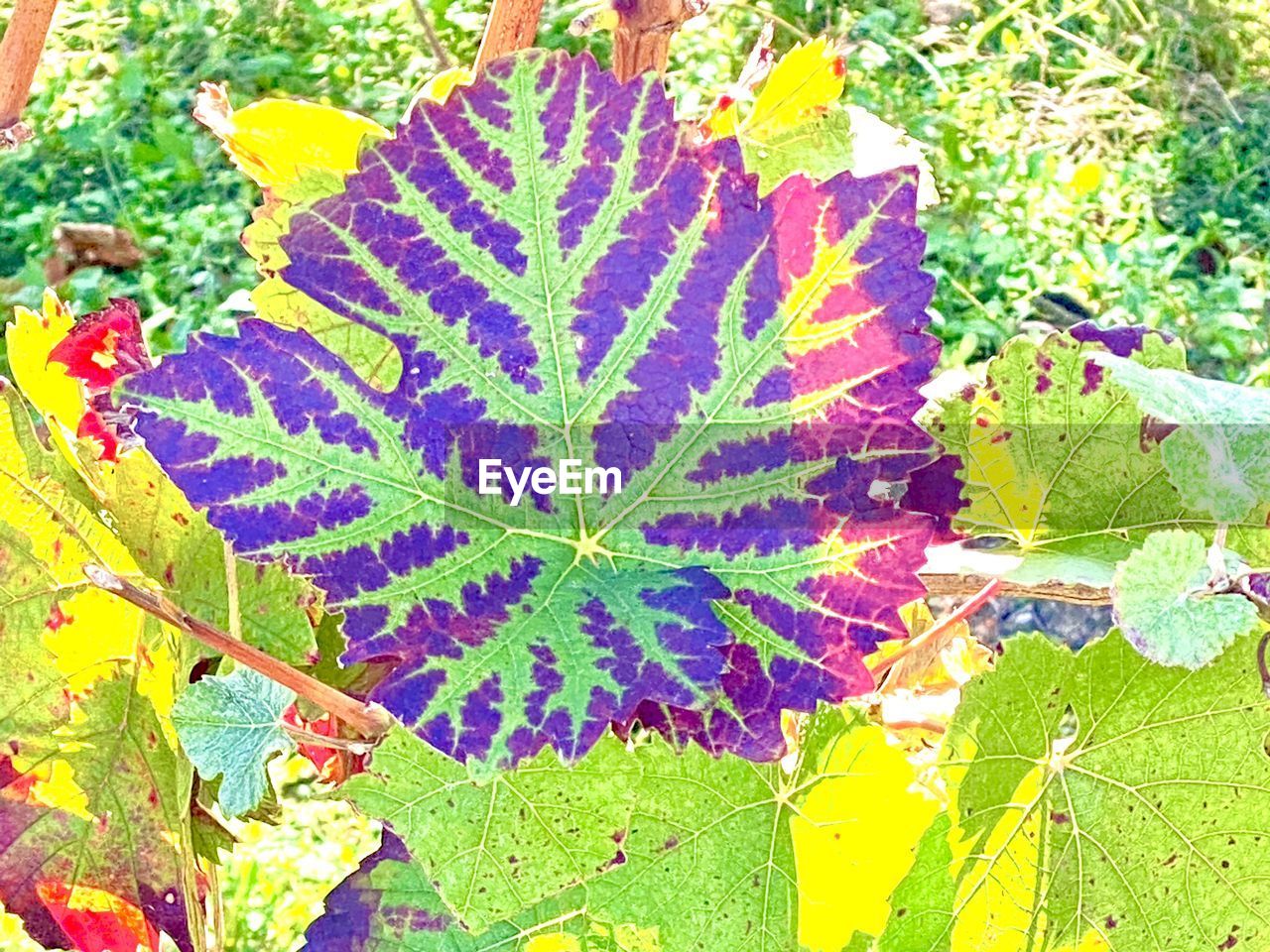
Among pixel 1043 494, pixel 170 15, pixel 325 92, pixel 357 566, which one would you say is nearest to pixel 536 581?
pixel 357 566

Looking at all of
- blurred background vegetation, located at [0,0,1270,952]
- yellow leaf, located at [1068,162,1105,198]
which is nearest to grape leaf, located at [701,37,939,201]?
blurred background vegetation, located at [0,0,1270,952]

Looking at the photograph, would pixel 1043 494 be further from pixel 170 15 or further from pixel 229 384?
pixel 170 15

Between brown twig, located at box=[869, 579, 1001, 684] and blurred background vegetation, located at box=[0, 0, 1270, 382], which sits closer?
brown twig, located at box=[869, 579, 1001, 684]

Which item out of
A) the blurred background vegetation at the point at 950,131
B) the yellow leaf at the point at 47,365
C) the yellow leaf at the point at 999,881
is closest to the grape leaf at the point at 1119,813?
the yellow leaf at the point at 999,881

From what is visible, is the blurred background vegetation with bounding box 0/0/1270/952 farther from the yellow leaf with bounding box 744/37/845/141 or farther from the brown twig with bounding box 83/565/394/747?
the brown twig with bounding box 83/565/394/747

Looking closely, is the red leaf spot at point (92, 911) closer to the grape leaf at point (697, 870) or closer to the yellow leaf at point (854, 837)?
the grape leaf at point (697, 870)
